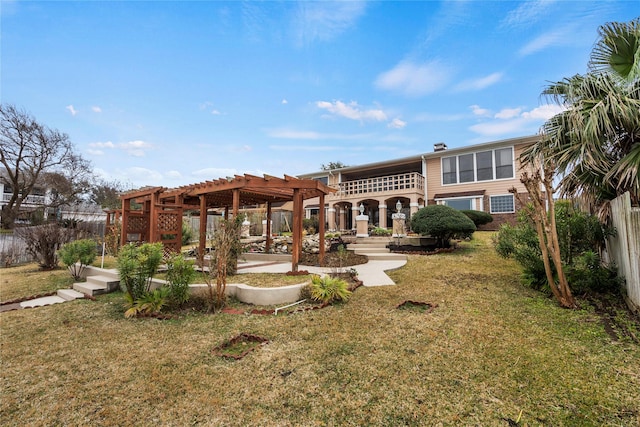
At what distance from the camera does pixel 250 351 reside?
343 cm

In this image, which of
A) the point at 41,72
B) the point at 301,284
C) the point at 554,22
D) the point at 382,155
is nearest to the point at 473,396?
the point at 301,284

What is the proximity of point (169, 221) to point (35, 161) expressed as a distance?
18.7 m

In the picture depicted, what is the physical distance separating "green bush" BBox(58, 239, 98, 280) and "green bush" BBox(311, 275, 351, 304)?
6.91 meters

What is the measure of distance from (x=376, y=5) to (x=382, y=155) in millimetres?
14721

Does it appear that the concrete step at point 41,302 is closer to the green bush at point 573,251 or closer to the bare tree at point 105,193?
the green bush at point 573,251

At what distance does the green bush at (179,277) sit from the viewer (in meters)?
4.85

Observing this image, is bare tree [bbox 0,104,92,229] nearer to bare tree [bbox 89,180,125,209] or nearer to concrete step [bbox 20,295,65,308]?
bare tree [bbox 89,180,125,209]

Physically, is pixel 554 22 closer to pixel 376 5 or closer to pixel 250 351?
pixel 376 5

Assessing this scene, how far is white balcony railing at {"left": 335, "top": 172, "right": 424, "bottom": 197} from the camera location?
17.5 metres

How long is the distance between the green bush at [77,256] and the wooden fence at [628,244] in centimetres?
1155

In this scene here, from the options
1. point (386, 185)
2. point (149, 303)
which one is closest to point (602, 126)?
point (149, 303)

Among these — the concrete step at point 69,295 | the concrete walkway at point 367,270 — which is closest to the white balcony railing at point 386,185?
the concrete walkway at point 367,270

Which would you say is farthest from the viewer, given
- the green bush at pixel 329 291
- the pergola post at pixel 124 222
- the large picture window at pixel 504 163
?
the large picture window at pixel 504 163

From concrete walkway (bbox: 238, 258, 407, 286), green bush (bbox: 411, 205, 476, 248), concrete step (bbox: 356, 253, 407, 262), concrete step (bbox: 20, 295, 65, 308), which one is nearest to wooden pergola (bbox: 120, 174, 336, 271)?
concrete walkway (bbox: 238, 258, 407, 286)
